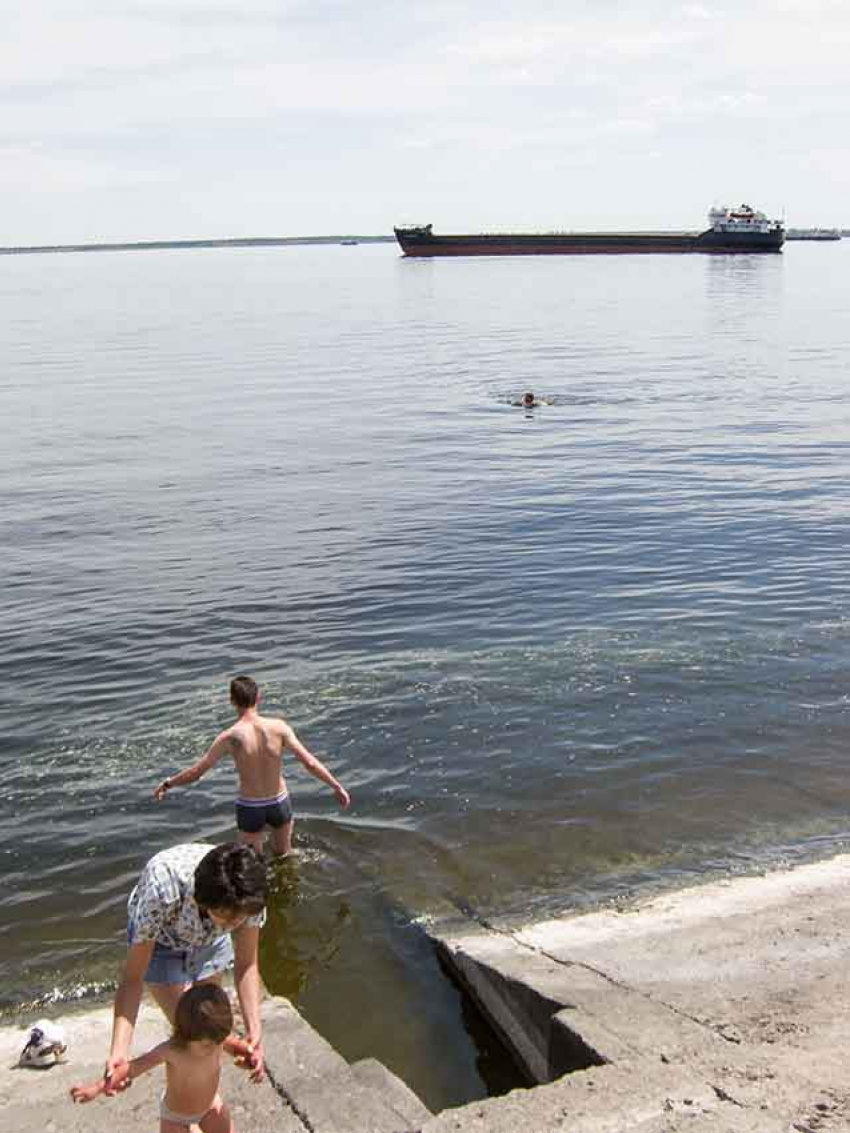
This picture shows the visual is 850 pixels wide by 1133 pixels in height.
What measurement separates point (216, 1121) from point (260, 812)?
4.08m

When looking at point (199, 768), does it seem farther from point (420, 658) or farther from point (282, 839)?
point (420, 658)

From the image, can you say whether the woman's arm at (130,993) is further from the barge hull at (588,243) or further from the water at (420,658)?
the barge hull at (588,243)

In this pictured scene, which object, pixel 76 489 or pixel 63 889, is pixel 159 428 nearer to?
pixel 76 489

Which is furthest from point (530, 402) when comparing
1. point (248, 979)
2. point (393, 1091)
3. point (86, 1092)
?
point (86, 1092)

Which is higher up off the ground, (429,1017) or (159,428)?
(159,428)

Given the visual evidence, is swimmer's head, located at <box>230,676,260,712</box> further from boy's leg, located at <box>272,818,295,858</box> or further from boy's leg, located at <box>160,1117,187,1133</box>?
boy's leg, located at <box>160,1117,187,1133</box>

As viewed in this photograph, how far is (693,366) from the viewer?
4956 cm

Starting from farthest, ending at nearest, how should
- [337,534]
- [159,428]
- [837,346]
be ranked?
1. [837,346]
2. [159,428]
3. [337,534]

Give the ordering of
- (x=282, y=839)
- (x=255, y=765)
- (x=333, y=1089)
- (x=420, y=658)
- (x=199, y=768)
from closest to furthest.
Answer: (x=333, y=1089)
(x=199, y=768)
(x=255, y=765)
(x=282, y=839)
(x=420, y=658)

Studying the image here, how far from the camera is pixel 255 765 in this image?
9609 mm

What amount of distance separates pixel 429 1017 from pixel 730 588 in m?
11.6

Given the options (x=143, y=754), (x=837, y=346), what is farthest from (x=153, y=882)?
(x=837, y=346)

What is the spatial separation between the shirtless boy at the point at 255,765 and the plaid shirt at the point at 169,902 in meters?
3.22

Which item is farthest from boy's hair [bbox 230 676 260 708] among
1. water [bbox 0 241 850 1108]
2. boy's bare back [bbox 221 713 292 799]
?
water [bbox 0 241 850 1108]
